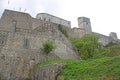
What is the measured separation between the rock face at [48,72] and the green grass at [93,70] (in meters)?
0.59

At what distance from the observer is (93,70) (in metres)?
17.9

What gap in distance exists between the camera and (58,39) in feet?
104

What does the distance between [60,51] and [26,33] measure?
200 inches

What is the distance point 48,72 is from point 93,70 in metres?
4.99

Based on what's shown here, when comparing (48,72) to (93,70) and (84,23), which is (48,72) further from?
(84,23)

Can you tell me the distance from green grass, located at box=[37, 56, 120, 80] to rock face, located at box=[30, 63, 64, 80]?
59 cm

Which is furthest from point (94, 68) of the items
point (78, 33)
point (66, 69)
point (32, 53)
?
point (78, 33)

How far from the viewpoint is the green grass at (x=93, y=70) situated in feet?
53.8

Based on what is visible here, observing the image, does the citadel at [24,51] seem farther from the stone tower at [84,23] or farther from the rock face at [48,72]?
the stone tower at [84,23]

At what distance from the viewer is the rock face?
20.3 metres

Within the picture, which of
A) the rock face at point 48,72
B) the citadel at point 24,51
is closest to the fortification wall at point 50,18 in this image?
the citadel at point 24,51

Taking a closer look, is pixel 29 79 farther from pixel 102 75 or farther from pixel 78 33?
pixel 78 33

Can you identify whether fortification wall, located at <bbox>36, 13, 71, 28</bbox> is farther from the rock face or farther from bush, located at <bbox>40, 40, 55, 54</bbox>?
the rock face

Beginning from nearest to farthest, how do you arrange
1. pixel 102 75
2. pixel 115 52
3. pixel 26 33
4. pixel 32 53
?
pixel 102 75
pixel 32 53
pixel 26 33
pixel 115 52
